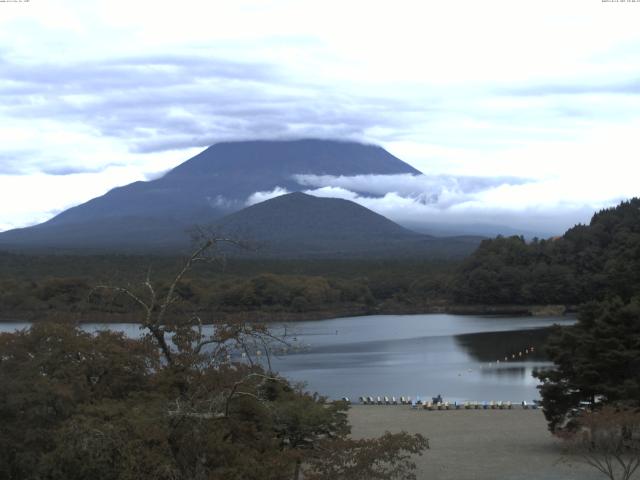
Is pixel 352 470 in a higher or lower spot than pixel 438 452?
higher

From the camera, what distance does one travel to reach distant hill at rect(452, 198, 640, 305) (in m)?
72.2

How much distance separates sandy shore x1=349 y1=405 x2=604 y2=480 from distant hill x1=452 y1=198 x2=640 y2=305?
4574 cm

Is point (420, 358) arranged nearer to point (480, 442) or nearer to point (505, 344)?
point (505, 344)

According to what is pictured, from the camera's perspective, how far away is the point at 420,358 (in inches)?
1719

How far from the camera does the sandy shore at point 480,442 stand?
1709cm

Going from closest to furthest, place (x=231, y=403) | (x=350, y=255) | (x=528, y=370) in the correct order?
(x=231, y=403)
(x=528, y=370)
(x=350, y=255)

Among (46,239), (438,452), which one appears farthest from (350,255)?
(438,452)

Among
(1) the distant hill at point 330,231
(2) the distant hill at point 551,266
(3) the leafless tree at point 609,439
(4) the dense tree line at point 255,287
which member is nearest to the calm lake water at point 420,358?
(4) the dense tree line at point 255,287

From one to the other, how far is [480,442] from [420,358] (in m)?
23.1

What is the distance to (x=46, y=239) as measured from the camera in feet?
504

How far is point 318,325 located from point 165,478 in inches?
2183

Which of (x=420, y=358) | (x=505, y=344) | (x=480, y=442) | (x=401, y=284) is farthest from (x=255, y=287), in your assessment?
(x=480, y=442)

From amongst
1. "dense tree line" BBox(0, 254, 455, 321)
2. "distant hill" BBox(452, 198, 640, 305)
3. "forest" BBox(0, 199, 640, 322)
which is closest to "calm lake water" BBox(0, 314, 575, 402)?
"dense tree line" BBox(0, 254, 455, 321)

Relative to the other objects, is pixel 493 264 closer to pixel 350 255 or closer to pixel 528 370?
pixel 528 370
